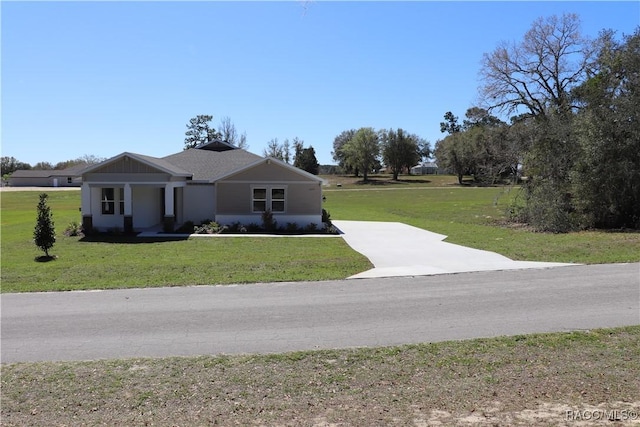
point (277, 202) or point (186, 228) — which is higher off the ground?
point (277, 202)

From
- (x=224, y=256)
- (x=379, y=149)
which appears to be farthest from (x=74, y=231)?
(x=379, y=149)

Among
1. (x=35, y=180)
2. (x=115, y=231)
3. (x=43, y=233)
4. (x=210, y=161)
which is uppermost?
(x=35, y=180)

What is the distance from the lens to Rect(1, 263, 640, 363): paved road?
274 inches

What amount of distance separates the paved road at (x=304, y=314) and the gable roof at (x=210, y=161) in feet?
52.2

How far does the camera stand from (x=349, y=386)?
5.27m

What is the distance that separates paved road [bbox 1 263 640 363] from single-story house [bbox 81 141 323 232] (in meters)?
13.9

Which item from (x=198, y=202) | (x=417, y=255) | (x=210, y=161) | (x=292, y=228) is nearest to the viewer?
(x=417, y=255)

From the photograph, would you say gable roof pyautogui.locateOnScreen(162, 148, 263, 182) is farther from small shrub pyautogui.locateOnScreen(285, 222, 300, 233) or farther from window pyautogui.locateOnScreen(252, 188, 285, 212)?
small shrub pyautogui.locateOnScreen(285, 222, 300, 233)

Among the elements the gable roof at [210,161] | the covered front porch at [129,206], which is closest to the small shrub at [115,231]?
the covered front porch at [129,206]

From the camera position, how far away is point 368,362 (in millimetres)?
5996

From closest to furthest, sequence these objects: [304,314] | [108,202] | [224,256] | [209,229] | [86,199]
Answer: [304,314], [224,256], [209,229], [86,199], [108,202]

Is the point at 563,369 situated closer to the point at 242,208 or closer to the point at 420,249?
the point at 420,249

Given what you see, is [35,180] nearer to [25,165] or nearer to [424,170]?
[25,165]

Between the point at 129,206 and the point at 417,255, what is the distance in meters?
14.7
